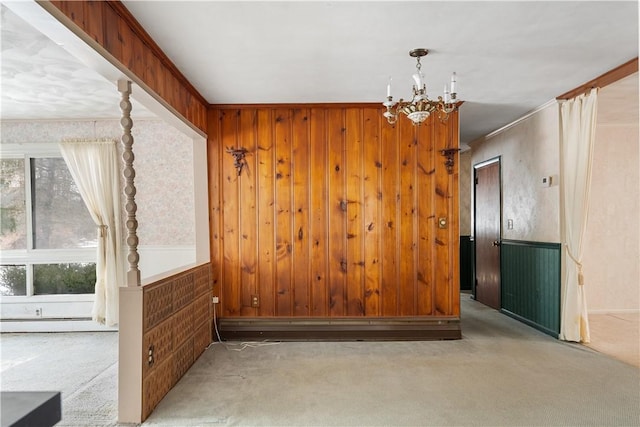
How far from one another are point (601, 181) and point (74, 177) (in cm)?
674

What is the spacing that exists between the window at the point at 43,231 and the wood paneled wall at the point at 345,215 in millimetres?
1966

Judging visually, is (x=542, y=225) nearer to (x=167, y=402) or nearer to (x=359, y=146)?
(x=359, y=146)

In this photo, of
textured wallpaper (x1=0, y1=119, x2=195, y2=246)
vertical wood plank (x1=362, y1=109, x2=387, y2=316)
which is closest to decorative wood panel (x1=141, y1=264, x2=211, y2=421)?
textured wallpaper (x1=0, y1=119, x2=195, y2=246)

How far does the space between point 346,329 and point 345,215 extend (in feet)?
4.13

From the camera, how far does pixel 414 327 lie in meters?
4.25

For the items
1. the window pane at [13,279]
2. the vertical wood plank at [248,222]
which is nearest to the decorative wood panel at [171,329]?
the vertical wood plank at [248,222]

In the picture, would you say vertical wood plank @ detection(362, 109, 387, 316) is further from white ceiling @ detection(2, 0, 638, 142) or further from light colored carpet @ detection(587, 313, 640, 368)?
light colored carpet @ detection(587, 313, 640, 368)

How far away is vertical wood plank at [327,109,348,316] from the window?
9.76ft

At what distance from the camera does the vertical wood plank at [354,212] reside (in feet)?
14.1

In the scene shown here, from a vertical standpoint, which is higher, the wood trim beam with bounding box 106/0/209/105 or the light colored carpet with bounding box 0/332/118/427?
the wood trim beam with bounding box 106/0/209/105

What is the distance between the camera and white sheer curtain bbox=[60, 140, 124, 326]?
15.1ft

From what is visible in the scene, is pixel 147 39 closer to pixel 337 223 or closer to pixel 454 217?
pixel 337 223

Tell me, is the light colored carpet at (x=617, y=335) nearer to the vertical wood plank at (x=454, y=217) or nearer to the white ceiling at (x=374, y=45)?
the vertical wood plank at (x=454, y=217)

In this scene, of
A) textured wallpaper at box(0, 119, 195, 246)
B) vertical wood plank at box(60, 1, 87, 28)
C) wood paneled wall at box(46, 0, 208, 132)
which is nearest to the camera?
vertical wood plank at box(60, 1, 87, 28)
